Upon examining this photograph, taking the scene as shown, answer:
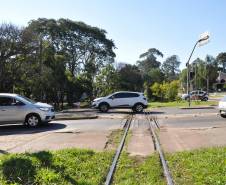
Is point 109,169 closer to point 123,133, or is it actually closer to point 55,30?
point 123,133

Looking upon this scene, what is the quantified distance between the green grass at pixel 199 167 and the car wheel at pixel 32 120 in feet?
34.0

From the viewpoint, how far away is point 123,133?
54.2 feet

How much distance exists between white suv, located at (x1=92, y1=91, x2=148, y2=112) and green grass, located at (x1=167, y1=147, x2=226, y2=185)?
18.9 meters

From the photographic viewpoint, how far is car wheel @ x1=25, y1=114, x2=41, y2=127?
65.7ft

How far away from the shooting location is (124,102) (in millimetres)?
30688

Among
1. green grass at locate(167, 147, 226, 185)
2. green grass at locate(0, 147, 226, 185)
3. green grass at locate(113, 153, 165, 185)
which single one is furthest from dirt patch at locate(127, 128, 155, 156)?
green grass at locate(167, 147, 226, 185)

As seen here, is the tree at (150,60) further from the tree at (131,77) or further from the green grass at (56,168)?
the green grass at (56,168)

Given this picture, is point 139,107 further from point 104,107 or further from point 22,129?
point 22,129

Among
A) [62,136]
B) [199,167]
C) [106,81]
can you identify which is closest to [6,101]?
[62,136]

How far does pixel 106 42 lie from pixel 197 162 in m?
62.4

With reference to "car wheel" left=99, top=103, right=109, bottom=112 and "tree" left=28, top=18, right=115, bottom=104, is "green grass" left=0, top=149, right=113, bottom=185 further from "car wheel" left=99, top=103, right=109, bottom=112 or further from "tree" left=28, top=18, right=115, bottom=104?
"tree" left=28, top=18, right=115, bottom=104

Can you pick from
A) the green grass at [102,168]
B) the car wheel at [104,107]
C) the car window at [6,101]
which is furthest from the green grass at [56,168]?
the car wheel at [104,107]

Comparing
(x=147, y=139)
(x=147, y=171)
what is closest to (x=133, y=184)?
(x=147, y=171)

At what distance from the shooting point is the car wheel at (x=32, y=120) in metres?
20.0
